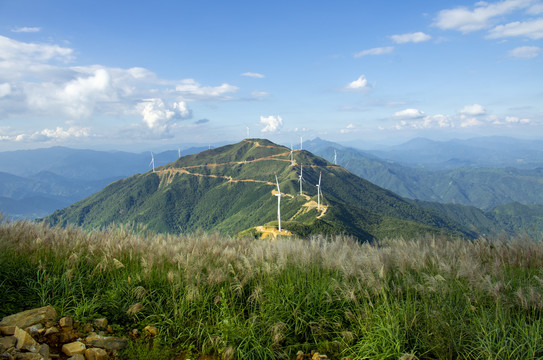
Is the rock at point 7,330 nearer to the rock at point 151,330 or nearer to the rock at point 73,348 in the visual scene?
the rock at point 73,348

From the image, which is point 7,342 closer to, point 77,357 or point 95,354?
point 77,357

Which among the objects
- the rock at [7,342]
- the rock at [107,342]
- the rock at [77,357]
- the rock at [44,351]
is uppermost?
the rock at [7,342]

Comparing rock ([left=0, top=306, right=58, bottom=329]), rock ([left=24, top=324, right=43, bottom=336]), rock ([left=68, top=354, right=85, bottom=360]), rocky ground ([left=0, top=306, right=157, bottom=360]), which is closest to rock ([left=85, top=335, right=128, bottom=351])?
rocky ground ([left=0, top=306, right=157, bottom=360])

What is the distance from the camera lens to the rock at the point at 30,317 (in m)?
4.34

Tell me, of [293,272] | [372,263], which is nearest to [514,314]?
[372,263]

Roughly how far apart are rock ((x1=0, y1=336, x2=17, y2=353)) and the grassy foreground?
33.7 inches

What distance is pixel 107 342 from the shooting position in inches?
171

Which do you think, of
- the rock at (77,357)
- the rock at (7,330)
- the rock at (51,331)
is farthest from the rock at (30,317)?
the rock at (77,357)

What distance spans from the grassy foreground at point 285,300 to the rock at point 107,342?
158 millimetres

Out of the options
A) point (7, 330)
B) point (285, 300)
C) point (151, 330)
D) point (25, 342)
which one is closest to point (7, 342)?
point (25, 342)

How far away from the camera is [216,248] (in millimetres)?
6863

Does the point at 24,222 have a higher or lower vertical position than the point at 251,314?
higher

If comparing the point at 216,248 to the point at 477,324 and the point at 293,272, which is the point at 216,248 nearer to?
the point at 293,272

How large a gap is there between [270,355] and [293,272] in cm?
170
